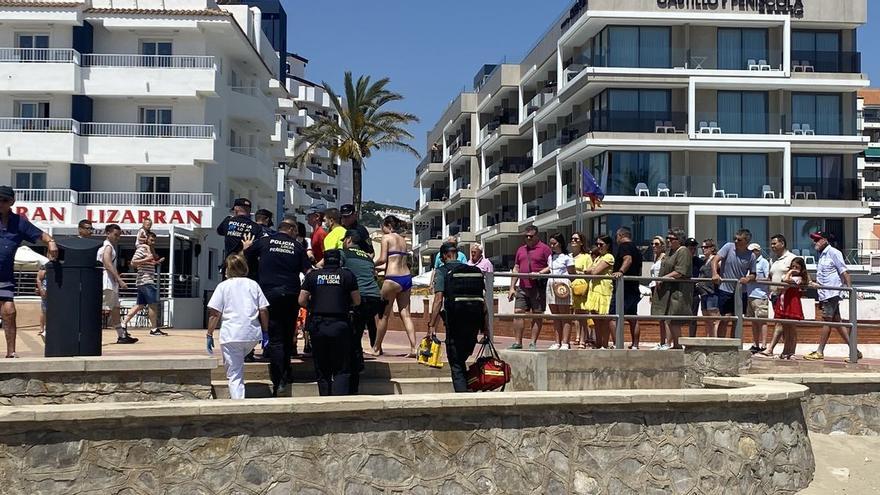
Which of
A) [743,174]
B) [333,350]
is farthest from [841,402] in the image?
[743,174]

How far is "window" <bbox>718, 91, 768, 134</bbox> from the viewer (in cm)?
4778

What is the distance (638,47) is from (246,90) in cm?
1948

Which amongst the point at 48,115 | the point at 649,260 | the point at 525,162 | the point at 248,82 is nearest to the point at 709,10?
the point at 649,260

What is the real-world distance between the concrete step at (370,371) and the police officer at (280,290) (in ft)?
1.97

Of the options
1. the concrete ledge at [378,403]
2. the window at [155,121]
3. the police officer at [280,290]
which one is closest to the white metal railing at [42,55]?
the window at [155,121]

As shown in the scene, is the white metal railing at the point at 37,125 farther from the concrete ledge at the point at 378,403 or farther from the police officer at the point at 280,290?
the concrete ledge at the point at 378,403

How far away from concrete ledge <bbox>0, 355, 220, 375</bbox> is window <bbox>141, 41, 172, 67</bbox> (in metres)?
37.6

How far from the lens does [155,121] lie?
151 feet

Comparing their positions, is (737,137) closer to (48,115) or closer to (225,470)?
(48,115)

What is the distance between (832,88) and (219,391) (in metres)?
42.9

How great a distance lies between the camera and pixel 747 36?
48344 millimetres

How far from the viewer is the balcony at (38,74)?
4388cm

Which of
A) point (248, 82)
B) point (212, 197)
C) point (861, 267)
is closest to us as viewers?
point (212, 197)

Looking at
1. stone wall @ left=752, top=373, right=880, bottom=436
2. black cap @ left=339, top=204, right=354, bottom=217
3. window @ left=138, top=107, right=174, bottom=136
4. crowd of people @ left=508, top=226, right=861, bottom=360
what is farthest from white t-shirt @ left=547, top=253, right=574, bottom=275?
window @ left=138, top=107, right=174, bottom=136
